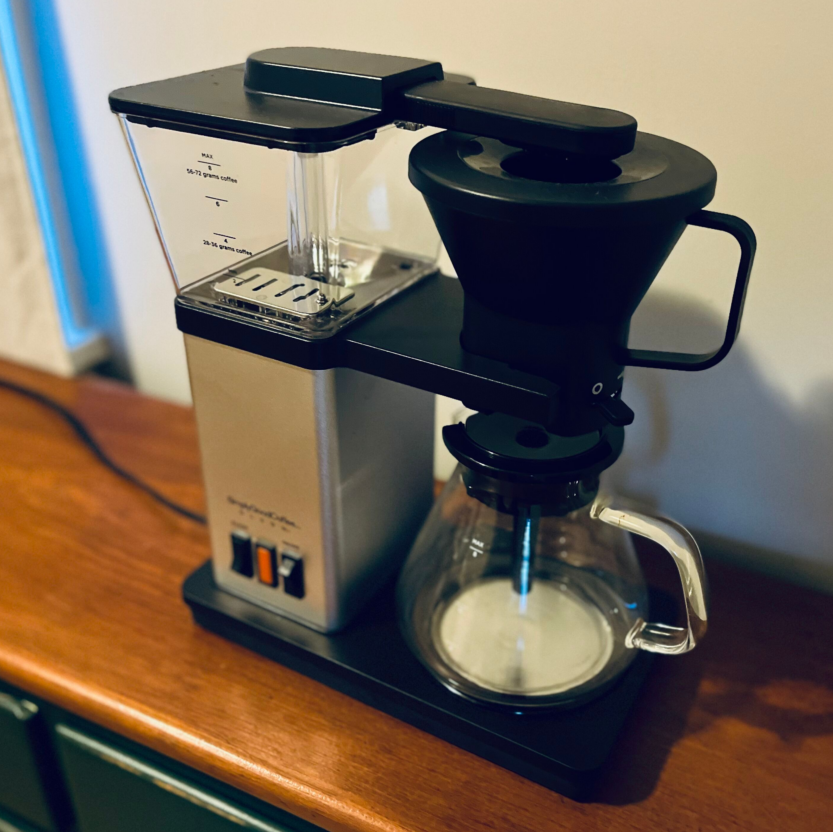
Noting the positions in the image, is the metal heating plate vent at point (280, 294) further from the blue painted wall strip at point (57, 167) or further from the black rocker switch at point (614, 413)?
the blue painted wall strip at point (57, 167)

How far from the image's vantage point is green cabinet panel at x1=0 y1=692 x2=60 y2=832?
2.14ft

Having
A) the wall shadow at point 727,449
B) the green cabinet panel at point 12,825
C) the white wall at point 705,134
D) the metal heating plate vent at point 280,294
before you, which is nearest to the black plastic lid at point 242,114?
the metal heating plate vent at point 280,294

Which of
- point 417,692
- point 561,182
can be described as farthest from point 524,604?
point 561,182

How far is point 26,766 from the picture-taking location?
2.24ft

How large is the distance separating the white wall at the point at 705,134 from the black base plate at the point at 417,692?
20 cm

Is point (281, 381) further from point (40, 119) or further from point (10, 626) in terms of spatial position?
point (40, 119)

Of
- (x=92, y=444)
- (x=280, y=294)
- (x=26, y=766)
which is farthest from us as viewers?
(x=92, y=444)

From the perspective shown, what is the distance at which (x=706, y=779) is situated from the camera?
21.1 inches

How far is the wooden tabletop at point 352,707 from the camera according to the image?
52 centimetres

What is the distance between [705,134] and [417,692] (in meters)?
0.43

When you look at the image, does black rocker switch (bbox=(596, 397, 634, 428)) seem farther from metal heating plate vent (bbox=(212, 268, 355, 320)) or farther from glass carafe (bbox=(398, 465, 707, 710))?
metal heating plate vent (bbox=(212, 268, 355, 320))

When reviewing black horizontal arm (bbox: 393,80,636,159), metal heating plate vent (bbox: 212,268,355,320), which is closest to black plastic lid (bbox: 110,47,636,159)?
black horizontal arm (bbox: 393,80,636,159)

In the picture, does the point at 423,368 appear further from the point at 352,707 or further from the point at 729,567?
the point at 729,567

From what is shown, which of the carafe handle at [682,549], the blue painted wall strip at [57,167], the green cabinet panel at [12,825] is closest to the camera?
the carafe handle at [682,549]
